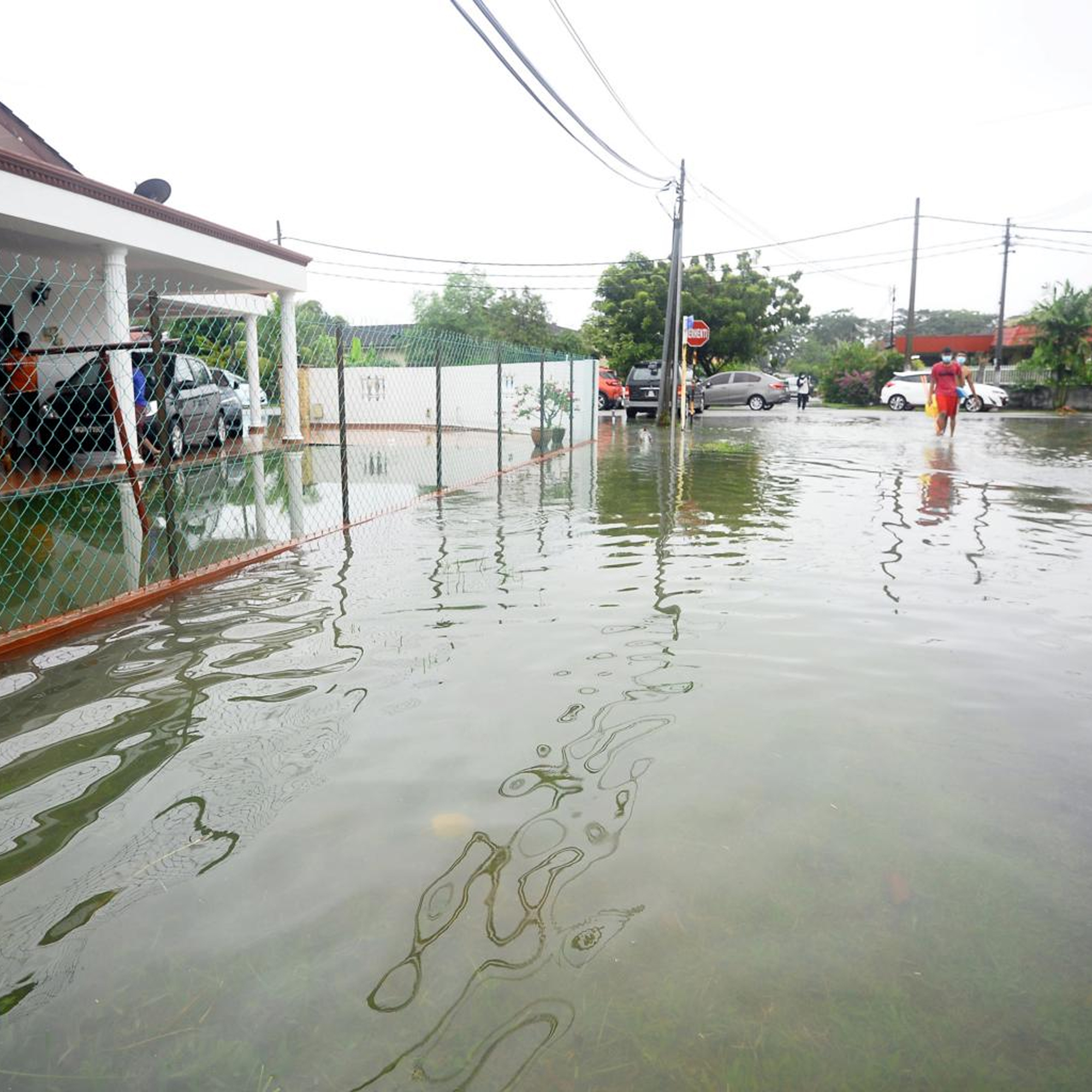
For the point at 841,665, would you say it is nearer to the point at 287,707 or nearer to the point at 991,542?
the point at 287,707

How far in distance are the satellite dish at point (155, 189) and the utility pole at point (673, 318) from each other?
1192cm

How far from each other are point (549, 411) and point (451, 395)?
7952 millimetres

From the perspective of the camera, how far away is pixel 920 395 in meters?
35.1

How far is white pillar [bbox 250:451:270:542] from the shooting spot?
7969 millimetres

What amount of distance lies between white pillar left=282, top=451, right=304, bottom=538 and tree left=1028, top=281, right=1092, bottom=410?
1233 inches

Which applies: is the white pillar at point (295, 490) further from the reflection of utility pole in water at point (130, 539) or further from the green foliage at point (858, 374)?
the green foliage at point (858, 374)

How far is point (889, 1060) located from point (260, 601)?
437cm

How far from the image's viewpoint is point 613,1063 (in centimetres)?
185

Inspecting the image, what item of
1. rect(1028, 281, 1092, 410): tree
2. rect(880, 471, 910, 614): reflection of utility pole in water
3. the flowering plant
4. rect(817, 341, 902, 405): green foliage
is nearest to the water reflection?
rect(880, 471, 910, 614): reflection of utility pole in water

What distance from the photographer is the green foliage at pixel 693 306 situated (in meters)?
38.6

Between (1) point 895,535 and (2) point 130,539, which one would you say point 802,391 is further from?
(2) point 130,539

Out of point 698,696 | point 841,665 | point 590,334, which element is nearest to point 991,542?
point 841,665

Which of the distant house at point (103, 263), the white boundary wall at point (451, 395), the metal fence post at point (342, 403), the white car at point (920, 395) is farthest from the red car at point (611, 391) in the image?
the metal fence post at point (342, 403)

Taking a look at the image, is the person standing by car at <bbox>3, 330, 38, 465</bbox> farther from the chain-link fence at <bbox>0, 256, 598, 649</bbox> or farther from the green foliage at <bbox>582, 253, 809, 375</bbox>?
the green foliage at <bbox>582, 253, 809, 375</bbox>
